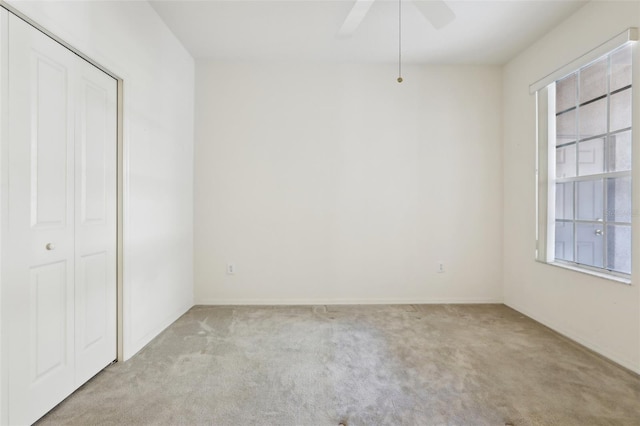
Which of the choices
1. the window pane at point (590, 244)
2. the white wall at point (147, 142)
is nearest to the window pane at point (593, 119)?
the window pane at point (590, 244)

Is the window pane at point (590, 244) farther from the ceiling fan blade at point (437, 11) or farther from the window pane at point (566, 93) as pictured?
the ceiling fan blade at point (437, 11)

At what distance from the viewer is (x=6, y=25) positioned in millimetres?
1449

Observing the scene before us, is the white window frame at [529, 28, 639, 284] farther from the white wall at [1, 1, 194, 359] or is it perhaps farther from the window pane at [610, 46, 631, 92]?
the white wall at [1, 1, 194, 359]

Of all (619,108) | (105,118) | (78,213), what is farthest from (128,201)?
(619,108)

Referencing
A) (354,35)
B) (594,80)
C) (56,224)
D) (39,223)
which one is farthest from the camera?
(354,35)

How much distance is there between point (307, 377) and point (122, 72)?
2497 mm

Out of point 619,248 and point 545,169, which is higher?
point 545,169

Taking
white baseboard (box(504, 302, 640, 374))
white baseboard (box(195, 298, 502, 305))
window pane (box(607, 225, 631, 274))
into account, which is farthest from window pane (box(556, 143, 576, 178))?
white baseboard (box(195, 298, 502, 305))

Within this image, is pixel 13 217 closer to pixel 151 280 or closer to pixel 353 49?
pixel 151 280

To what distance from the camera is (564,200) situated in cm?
289

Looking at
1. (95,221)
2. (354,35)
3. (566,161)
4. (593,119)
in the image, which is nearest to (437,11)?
(354,35)

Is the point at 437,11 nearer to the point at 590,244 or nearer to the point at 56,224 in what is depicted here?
the point at 590,244

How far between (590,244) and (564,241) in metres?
0.28

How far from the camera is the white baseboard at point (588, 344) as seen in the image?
7.09 feet
